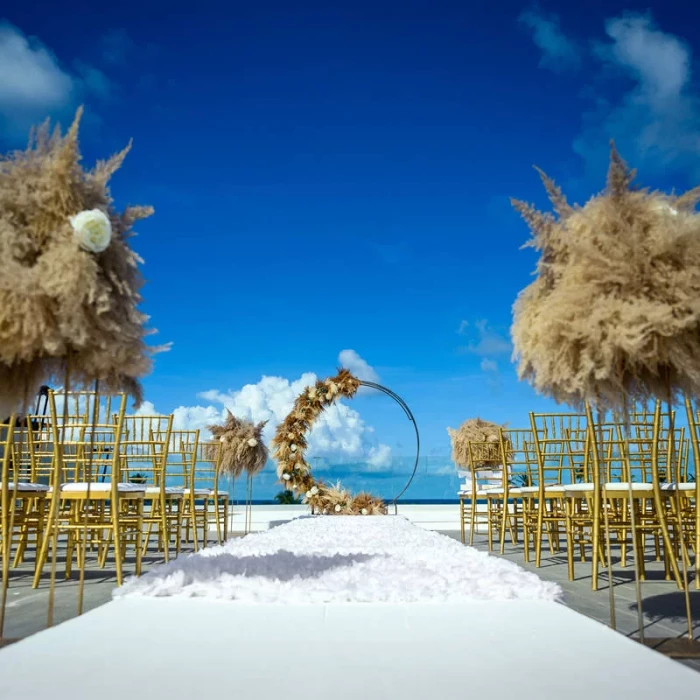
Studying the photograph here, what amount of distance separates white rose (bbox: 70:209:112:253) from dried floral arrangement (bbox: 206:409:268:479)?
6705 mm

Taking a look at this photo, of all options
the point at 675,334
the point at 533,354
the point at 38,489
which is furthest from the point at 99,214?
the point at 38,489

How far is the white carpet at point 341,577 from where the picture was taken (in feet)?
8.57

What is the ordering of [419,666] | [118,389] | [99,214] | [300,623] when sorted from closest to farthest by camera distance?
[419,666] → [300,623] → [99,214] → [118,389]

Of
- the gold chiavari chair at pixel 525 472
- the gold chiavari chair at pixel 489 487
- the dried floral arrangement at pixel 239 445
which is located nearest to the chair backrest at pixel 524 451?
the gold chiavari chair at pixel 525 472

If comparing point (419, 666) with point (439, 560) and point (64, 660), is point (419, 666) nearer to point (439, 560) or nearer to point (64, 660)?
point (64, 660)

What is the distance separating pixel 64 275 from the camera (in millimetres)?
2201

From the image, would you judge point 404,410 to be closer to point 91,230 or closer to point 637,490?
point 637,490

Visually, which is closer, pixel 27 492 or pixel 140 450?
pixel 27 492

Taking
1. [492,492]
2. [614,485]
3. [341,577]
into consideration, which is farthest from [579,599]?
[492,492]

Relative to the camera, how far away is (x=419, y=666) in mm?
1715

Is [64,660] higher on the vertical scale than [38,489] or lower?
lower

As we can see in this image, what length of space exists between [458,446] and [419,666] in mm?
7572

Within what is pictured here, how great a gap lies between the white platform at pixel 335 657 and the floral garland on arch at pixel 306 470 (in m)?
8.71

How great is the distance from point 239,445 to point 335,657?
723cm
